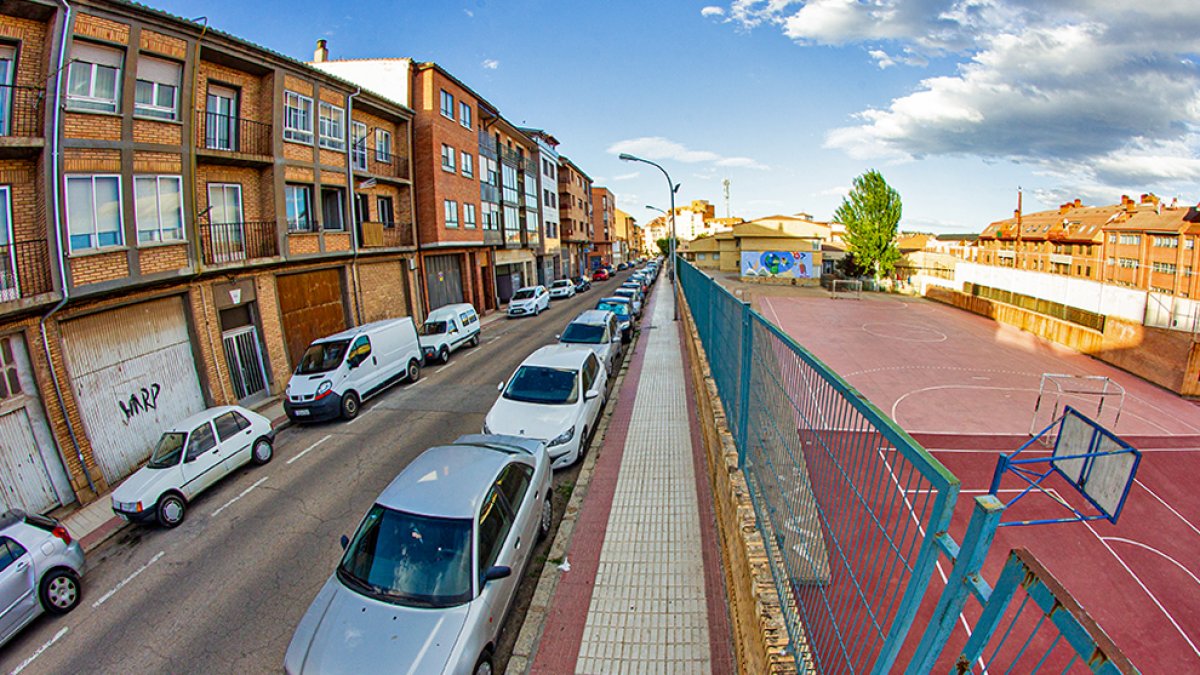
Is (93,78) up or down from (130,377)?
up

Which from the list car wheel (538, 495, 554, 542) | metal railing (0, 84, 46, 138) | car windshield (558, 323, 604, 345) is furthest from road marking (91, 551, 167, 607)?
car windshield (558, 323, 604, 345)

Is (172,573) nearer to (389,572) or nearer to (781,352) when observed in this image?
(389,572)

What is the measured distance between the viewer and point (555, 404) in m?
9.84

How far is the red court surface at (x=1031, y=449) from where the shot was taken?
710cm

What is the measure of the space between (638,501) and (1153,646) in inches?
258

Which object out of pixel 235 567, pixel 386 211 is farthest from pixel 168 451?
pixel 386 211

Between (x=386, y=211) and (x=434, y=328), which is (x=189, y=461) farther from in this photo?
(x=386, y=211)

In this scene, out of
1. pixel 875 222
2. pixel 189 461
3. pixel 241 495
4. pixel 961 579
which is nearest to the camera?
pixel 961 579

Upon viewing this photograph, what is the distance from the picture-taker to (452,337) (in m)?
19.8

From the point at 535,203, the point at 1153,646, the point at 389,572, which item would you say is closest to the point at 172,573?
the point at 389,572

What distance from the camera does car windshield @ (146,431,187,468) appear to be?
8.85 meters

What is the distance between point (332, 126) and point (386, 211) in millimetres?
4790

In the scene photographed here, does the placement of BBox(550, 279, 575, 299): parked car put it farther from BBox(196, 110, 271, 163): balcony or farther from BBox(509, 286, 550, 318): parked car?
BBox(196, 110, 271, 163): balcony

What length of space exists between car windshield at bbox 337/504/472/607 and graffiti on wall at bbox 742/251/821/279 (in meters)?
52.0
